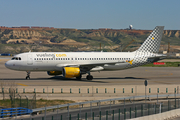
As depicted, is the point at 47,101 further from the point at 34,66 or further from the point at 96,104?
the point at 34,66

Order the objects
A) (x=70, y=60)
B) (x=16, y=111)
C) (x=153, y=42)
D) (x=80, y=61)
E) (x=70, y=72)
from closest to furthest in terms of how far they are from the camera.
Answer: (x=16, y=111)
(x=70, y=72)
(x=70, y=60)
(x=80, y=61)
(x=153, y=42)

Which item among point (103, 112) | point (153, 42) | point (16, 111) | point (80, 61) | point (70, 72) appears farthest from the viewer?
point (153, 42)

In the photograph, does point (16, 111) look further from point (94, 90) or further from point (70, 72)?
point (70, 72)

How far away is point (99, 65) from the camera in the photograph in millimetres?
56375

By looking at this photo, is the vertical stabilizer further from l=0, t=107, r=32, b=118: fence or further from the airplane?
l=0, t=107, r=32, b=118: fence

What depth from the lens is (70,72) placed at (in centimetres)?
5412

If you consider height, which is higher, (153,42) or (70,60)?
(153,42)

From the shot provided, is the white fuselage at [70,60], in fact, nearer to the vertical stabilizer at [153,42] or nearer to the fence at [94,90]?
the vertical stabilizer at [153,42]

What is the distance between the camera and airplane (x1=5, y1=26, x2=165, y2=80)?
5512 centimetres

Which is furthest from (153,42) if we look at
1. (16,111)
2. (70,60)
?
(16,111)

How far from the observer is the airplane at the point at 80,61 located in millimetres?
55125

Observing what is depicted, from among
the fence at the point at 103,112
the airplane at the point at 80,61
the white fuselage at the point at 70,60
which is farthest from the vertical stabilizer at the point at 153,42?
the fence at the point at 103,112

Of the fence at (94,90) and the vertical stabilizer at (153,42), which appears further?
the vertical stabilizer at (153,42)

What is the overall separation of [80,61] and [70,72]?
5.03 meters
